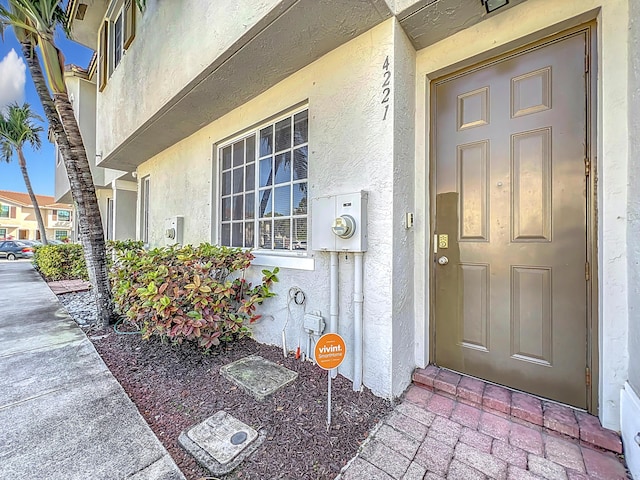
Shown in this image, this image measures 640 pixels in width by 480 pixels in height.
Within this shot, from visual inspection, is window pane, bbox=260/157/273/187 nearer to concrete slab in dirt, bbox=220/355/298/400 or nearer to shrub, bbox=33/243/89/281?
concrete slab in dirt, bbox=220/355/298/400

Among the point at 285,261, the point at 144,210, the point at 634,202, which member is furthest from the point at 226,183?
the point at 634,202

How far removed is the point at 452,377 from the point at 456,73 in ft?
9.06

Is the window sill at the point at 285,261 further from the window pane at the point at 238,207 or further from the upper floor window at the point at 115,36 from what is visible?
the upper floor window at the point at 115,36

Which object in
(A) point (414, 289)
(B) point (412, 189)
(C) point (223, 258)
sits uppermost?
(B) point (412, 189)

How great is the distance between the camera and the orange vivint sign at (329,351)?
6.37 ft

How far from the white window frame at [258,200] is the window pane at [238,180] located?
55 mm

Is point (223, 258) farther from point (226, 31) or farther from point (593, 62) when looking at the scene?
point (593, 62)

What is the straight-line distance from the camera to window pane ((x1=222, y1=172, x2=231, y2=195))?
172 inches

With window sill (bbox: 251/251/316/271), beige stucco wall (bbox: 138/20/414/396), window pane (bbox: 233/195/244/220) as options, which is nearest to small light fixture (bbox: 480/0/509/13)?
beige stucco wall (bbox: 138/20/414/396)

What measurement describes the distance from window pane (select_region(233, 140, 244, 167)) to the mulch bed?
2.63 m

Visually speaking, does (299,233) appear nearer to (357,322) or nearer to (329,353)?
(357,322)

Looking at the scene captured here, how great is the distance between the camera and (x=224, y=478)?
5.16 feet

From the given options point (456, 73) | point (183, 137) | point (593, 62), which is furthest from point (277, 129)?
point (593, 62)

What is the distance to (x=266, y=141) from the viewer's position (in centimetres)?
378
